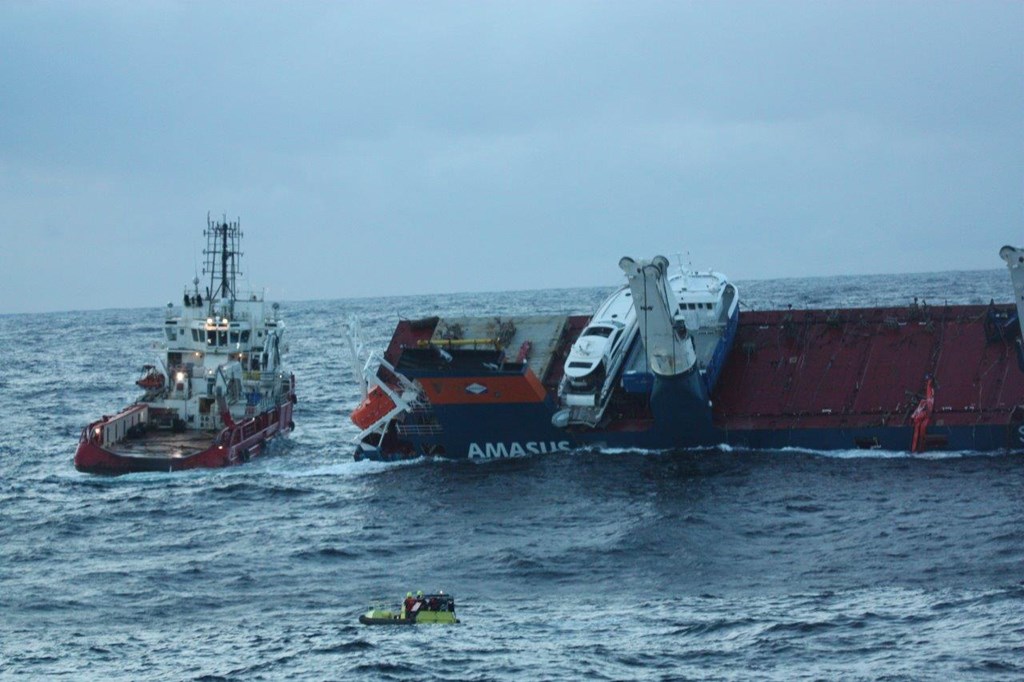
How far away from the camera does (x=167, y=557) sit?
46156 millimetres

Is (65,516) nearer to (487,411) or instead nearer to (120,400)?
(487,411)

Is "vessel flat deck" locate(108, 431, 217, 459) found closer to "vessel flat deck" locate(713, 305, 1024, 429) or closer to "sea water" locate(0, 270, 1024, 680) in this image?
"sea water" locate(0, 270, 1024, 680)

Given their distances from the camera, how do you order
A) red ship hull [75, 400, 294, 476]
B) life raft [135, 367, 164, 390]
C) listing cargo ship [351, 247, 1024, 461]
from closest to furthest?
listing cargo ship [351, 247, 1024, 461] < red ship hull [75, 400, 294, 476] < life raft [135, 367, 164, 390]

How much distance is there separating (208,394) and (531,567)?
30685 millimetres

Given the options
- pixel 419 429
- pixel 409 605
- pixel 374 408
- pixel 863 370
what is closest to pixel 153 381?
pixel 374 408

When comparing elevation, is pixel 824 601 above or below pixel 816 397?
below

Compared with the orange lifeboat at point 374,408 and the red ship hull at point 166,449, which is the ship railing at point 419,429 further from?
the red ship hull at point 166,449

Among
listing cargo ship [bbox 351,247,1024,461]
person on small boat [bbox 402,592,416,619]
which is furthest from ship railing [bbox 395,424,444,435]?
person on small boat [bbox 402,592,416,619]

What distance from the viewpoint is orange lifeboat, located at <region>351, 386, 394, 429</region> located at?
61609 mm

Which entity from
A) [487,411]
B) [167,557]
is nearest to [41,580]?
[167,557]

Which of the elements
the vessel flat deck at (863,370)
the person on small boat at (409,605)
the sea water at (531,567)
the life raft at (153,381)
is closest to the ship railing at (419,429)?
the sea water at (531,567)

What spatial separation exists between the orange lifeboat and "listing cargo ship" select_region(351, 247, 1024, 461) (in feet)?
0.25

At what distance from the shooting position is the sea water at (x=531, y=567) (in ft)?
109

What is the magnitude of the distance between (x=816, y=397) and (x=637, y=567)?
71.1 feet
